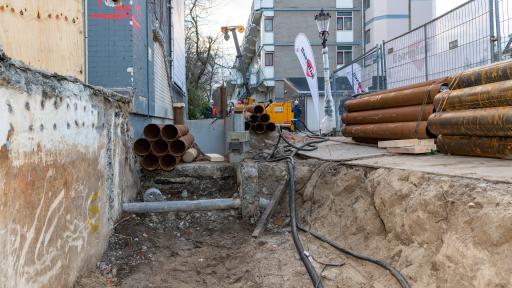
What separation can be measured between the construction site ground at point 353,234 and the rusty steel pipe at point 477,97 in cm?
61

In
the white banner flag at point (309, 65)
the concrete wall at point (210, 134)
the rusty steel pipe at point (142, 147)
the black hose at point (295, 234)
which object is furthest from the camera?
the white banner flag at point (309, 65)

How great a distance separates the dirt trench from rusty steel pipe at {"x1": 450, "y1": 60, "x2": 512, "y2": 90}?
1.56 m

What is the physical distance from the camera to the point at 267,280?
4578 millimetres

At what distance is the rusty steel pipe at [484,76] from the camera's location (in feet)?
16.2

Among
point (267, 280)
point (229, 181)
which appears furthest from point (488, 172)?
point (229, 181)

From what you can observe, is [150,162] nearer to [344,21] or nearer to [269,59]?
[269,59]

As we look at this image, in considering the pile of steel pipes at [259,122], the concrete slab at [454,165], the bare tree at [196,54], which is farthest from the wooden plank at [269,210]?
the bare tree at [196,54]

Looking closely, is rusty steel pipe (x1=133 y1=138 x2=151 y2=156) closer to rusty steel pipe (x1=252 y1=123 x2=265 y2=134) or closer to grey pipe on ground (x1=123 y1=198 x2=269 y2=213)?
grey pipe on ground (x1=123 y1=198 x2=269 y2=213)

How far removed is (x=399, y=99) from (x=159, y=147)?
401 cm

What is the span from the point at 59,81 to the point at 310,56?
479 inches

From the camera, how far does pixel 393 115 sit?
24.5 feet

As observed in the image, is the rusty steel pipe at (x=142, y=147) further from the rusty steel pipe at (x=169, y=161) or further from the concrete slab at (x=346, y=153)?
the concrete slab at (x=346, y=153)

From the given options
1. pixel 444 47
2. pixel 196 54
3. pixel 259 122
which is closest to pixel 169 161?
pixel 259 122

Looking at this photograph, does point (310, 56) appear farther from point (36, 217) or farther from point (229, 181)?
point (36, 217)
